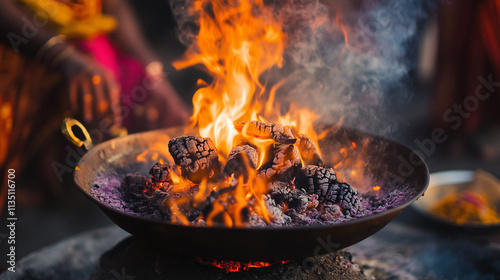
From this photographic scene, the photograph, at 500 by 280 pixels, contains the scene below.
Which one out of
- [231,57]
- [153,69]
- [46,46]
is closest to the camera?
[231,57]

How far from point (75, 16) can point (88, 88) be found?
41.5 inches

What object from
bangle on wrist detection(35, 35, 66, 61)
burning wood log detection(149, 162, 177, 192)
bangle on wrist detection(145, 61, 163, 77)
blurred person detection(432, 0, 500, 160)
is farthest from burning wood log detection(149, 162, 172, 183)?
blurred person detection(432, 0, 500, 160)

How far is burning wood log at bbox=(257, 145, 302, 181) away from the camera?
57.3 inches

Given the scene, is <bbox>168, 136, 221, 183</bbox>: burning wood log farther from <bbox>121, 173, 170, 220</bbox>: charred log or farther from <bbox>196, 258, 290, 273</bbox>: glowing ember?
<bbox>196, 258, 290, 273</bbox>: glowing ember

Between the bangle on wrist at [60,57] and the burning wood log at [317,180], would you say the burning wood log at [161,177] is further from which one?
the bangle on wrist at [60,57]

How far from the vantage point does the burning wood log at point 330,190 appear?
4.58ft

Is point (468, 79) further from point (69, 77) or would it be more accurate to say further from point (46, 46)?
point (46, 46)

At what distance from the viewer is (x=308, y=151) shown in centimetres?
162

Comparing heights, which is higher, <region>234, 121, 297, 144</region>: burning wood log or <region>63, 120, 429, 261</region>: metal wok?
<region>234, 121, 297, 144</region>: burning wood log

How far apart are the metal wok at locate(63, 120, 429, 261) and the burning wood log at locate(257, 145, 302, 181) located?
35cm

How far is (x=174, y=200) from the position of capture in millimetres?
1324

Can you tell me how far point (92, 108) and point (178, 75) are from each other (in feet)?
7.63

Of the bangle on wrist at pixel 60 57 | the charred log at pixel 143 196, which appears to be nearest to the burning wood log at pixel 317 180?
the charred log at pixel 143 196

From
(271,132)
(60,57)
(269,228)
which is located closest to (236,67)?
(271,132)
